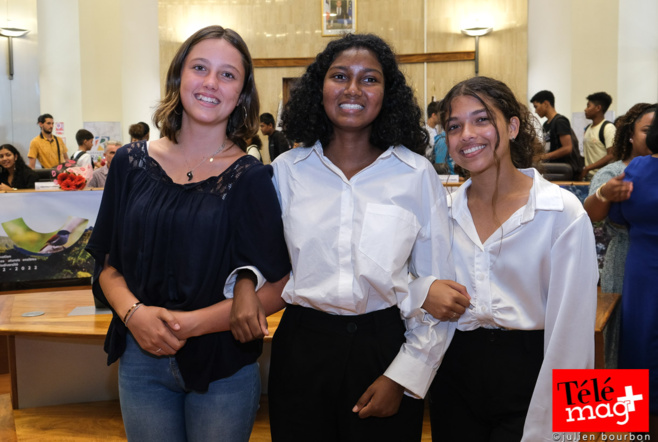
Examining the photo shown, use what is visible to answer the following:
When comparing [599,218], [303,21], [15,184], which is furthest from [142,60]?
[599,218]

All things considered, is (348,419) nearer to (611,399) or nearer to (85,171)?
(611,399)

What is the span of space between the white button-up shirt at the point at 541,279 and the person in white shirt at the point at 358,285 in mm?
88

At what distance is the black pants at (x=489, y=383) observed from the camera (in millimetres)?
1606

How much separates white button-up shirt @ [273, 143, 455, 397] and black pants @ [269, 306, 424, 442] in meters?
0.04

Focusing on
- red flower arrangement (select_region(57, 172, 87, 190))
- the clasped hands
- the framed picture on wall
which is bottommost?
the clasped hands

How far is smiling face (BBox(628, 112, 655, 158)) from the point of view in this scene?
3.02 meters

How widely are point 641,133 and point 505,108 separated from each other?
1.66 metres

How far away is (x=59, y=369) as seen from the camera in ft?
10.6

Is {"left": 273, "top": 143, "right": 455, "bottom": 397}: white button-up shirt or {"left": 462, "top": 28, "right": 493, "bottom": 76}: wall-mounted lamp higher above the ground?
{"left": 462, "top": 28, "right": 493, "bottom": 76}: wall-mounted lamp

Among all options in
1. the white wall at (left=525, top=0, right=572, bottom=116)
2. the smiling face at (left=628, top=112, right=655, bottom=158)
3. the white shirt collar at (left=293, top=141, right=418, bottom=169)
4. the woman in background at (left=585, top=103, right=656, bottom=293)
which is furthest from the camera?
the white wall at (left=525, top=0, right=572, bottom=116)

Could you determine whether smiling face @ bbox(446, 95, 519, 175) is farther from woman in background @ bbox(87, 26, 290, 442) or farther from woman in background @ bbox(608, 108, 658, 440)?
woman in background @ bbox(608, 108, 658, 440)

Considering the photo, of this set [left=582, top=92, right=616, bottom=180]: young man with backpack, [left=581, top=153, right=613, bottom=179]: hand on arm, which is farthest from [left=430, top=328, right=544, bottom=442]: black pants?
[left=582, top=92, right=616, bottom=180]: young man with backpack

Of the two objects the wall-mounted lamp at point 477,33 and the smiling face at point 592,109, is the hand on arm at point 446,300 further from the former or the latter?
the wall-mounted lamp at point 477,33

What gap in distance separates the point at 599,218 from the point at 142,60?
33.8 feet
